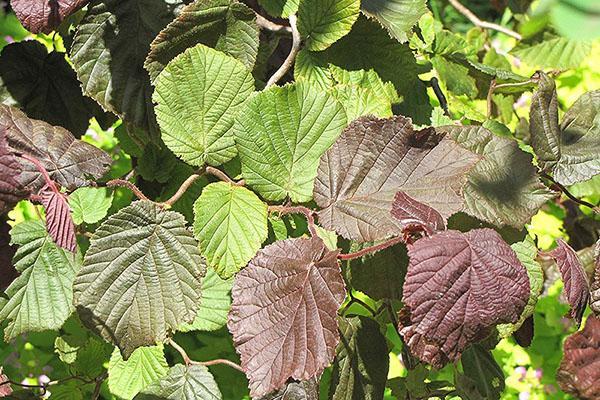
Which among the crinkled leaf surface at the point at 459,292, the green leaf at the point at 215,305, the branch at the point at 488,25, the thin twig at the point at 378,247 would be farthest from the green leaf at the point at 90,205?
the branch at the point at 488,25

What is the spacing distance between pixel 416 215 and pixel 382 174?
0.14m

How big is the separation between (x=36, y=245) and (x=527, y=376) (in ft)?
5.11

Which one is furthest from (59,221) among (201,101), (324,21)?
(324,21)

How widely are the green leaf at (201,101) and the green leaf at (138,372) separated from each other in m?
0.47

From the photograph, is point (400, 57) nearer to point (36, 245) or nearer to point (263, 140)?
point (263, 140)

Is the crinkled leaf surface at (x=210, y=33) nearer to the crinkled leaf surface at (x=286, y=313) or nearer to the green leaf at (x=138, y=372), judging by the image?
the crinkled leaf surface at (x=286, y=313)

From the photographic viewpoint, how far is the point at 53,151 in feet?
3.00

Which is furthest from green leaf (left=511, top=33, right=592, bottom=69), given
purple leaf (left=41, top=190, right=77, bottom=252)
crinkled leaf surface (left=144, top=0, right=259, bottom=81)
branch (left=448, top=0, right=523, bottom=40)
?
purple leaf (left=41, top=190, right=77, bottom=252)

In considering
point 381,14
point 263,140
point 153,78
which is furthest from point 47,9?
point 381,14

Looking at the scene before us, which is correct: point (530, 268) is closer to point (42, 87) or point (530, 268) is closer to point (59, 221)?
point (59, 221)

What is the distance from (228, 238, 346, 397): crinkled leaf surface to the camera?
2.52 feet

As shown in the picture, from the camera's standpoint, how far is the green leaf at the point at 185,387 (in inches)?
41.9

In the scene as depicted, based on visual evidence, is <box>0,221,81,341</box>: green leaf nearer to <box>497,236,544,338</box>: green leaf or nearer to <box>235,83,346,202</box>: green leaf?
<box>235,83,346,202</box>: green leaf

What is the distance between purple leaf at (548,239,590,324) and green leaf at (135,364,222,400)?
51 centimetres
